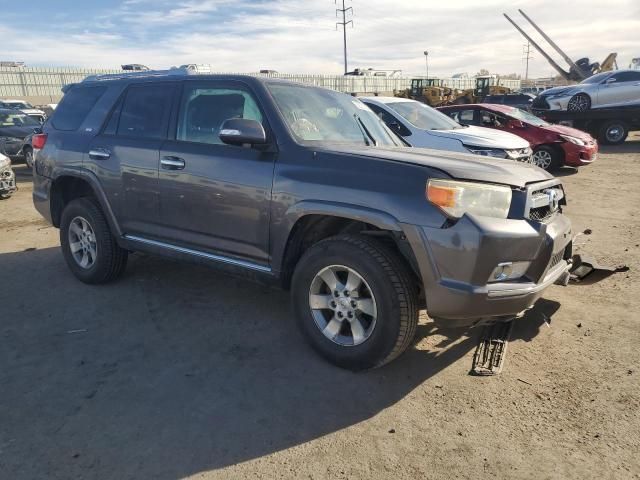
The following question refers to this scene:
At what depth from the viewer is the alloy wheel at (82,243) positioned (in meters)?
4.94

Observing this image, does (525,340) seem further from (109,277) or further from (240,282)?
(109,277)

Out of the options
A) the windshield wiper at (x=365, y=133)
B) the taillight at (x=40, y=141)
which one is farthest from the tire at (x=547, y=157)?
the taillight at (x=40, y=141)

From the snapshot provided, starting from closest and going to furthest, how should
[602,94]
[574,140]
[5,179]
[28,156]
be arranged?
[5,179]
[574,140]
[28,156]
[602,94]

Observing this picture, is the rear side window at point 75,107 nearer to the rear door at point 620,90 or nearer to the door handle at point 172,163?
the door handle at point 172,163

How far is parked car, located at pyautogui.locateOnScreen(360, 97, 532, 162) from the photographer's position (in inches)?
324

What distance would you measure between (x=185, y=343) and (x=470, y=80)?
63710 mm

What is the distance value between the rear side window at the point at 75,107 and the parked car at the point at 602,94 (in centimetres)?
1658

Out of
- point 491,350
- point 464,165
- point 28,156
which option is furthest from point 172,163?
point 28,156

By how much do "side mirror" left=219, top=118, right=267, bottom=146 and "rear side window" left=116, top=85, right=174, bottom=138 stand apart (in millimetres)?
1009

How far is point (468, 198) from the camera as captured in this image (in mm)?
2980

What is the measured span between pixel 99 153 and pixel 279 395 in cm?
284

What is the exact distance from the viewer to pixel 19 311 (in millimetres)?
4395

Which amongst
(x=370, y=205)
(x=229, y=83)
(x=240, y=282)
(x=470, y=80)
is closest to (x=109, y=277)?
(x=240, y=282)

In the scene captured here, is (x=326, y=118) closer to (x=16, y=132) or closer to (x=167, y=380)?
(x=167, y=380)
